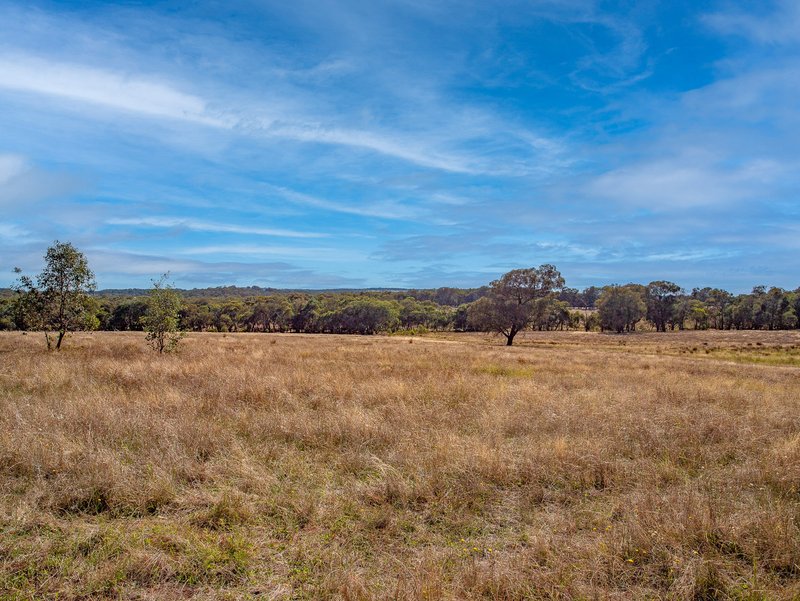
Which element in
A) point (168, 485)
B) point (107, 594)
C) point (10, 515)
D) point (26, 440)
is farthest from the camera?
point (26, 440)

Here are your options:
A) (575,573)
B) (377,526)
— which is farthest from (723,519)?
(377,526)

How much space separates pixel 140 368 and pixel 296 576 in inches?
508

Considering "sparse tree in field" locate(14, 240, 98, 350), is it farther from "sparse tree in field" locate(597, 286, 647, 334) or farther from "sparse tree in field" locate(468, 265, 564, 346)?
"sparse tree in field" locate(597, 286, 647, 334)

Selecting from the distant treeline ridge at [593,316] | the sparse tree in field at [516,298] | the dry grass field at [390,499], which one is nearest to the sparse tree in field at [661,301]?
the distant treeline ridge at [593,316]

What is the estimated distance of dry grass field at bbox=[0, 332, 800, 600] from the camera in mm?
3799

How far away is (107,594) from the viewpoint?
3.61 metres

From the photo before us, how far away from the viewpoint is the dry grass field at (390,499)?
12.5 ft

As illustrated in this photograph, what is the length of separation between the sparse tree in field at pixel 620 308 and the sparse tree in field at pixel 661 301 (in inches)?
344

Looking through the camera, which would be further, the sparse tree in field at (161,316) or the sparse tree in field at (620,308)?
the sparse tree in field at (620,308)

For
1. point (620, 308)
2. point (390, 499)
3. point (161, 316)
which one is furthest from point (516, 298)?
point (620, 308)

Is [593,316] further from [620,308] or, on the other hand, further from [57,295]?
[57,295]

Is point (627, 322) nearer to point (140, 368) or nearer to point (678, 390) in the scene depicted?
point (678, 390)

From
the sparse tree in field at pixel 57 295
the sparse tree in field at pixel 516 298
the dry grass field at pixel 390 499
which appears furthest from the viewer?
the sparse tree in field at pixel 516 298

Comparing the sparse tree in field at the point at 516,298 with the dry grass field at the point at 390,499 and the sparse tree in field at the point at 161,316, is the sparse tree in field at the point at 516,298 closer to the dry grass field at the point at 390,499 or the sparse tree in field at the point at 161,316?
the sparse tree in field at the point at 161,316
